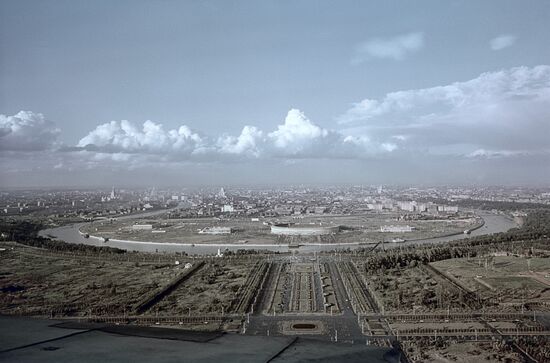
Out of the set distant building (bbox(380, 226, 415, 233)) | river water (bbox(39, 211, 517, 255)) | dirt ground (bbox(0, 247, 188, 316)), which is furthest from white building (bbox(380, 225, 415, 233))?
dirt ground (bbox(0, 247, 188, 316))

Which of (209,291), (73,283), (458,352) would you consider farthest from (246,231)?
(458,352)

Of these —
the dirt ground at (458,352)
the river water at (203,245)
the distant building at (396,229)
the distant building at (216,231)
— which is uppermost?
the dirt ground at (458,352)

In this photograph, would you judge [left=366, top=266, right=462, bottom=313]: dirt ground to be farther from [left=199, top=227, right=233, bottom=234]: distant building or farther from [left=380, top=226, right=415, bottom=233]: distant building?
[left=199, top=227, right=233, bottom=234]: distant building

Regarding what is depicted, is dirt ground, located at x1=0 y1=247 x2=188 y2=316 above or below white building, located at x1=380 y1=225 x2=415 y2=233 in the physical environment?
below

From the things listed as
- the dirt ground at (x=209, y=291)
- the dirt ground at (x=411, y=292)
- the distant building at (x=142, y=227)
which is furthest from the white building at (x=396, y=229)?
the distant building at (x=142, y=227)

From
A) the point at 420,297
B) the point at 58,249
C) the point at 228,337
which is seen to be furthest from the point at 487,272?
the point at 58,249

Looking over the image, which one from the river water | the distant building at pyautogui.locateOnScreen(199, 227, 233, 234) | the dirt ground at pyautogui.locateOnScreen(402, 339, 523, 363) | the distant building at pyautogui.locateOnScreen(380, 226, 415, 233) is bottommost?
the river water

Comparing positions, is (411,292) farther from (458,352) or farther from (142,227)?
(142,227)

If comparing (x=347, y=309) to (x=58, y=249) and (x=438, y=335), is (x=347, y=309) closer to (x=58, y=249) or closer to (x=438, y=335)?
(x=438, y=335)

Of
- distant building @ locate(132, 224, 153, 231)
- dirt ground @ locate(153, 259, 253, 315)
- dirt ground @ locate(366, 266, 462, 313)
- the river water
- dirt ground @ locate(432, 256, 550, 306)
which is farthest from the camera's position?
distant building @ locate(132, 224, 153, 231)

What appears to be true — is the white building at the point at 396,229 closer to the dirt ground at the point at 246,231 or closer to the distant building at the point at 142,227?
the dirt ground at the point at 246,231

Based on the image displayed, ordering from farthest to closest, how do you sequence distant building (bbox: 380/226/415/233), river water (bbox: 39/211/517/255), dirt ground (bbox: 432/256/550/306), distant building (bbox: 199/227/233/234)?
distant building (bbox: 199/227/233/234), distant building (bbox: 380/226/415/233), river water (bbox: 39/211/517/255), dirt ground (bbox: 432/256/550/306)
